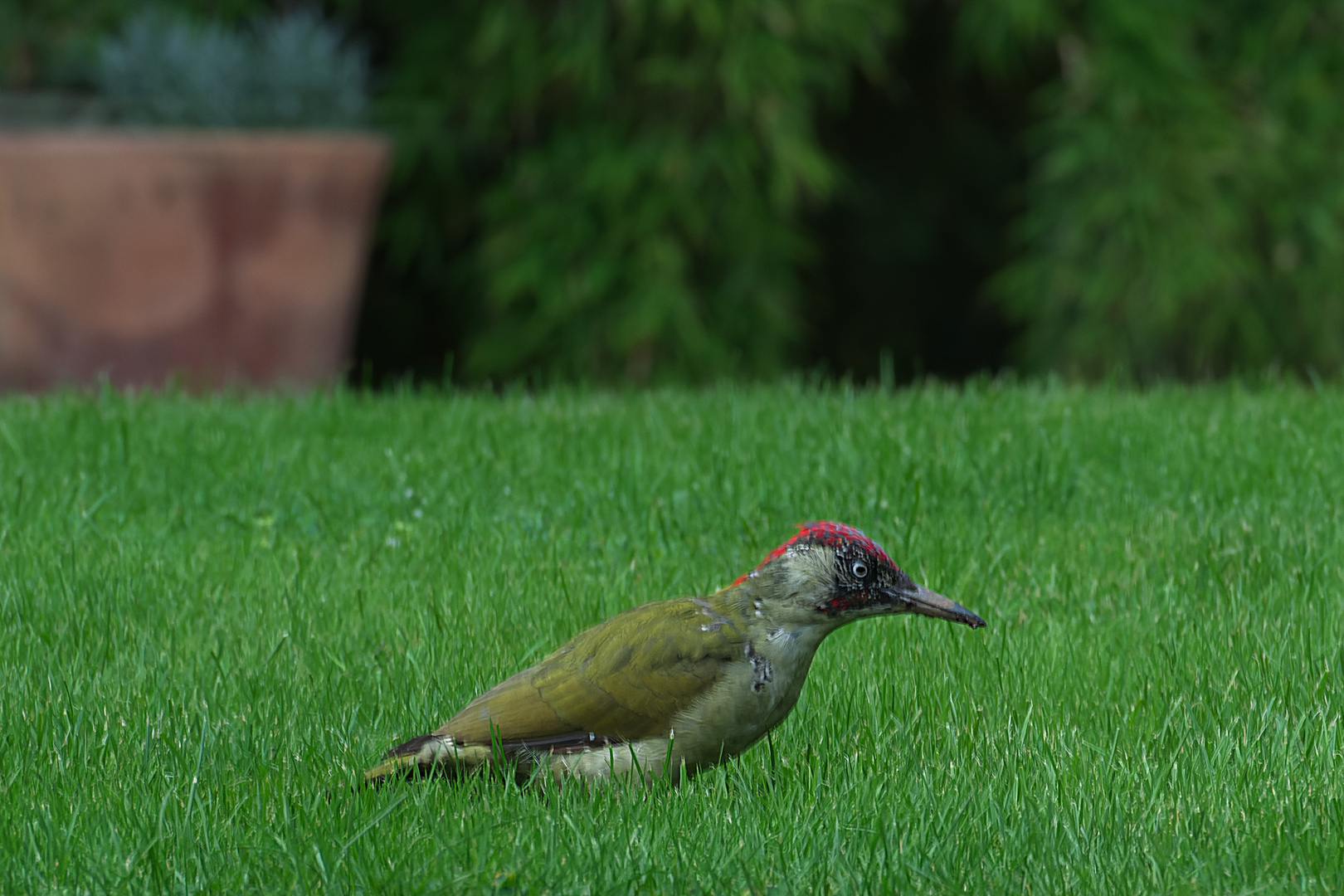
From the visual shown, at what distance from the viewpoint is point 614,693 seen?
3.54m

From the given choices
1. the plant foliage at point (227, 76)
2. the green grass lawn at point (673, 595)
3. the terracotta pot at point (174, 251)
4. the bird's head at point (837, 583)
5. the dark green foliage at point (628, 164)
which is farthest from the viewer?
the dark green foliage at point (628, 164)

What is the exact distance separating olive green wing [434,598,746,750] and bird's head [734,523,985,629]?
13cm

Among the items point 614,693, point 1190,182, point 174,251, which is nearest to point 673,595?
point 614,693

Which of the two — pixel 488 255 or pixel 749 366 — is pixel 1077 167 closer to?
pixel 749 366

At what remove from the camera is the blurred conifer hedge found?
9.65 meters

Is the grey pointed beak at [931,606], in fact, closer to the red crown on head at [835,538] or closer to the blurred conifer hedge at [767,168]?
the red crown on head at [835,538]

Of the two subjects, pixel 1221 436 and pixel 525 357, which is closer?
pixel 1221 436

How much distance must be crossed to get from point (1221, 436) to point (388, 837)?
4478mm

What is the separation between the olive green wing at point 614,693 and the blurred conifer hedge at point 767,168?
5.94m

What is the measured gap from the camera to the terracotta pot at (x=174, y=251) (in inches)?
350

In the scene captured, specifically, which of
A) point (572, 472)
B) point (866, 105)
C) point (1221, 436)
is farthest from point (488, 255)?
point (1221, 436)

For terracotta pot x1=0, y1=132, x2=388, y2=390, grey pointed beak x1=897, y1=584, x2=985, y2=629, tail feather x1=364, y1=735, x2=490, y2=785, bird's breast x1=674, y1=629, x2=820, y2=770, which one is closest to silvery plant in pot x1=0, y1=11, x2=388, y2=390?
terracotta pot x1=0, y1=132, x2=388, y2=390

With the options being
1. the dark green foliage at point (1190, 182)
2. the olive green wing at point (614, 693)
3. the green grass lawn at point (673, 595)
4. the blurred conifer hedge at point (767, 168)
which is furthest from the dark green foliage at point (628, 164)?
the olive green wing at point (614, 693)

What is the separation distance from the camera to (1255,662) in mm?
4492
